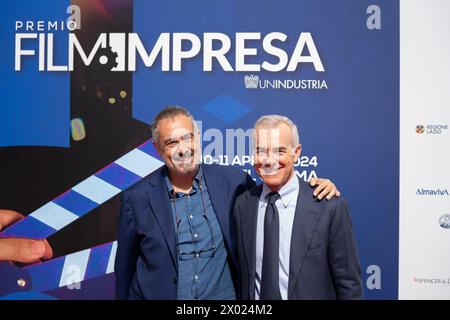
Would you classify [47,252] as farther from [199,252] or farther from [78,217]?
[199,252]

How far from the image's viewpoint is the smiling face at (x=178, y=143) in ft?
7.08

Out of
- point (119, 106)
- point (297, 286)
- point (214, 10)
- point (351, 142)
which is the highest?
point (214, 10)

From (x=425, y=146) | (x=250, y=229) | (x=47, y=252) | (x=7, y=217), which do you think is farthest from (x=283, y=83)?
(x=7, y=217)

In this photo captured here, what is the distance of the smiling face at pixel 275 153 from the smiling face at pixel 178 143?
1.05 ft

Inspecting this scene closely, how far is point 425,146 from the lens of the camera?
3027 mm

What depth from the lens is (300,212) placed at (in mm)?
1982

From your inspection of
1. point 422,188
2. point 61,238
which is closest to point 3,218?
point 61,238

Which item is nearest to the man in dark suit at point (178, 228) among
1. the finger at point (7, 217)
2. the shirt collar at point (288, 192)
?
the shirt collar at point (288, 192)

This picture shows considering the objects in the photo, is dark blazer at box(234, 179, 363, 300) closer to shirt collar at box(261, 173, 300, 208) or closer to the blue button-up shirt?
shirt collar at box(261, 173, 300, 208)

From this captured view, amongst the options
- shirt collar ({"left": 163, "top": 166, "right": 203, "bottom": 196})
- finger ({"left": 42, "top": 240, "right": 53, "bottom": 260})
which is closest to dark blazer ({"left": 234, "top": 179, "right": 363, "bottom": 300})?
shirt collar ({"left": 163, "top": 166, "right": 203, "bottom": 196})

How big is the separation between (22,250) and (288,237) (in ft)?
6.66

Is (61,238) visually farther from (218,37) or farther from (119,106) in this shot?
(218,37)
